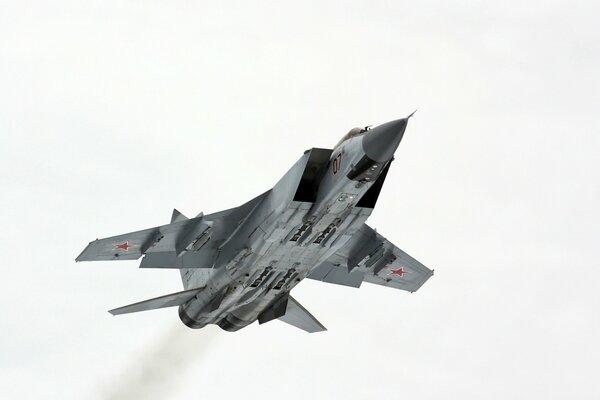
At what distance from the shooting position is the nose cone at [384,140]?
121ft

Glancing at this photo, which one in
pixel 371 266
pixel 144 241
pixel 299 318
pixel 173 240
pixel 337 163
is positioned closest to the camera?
pixel 337 163

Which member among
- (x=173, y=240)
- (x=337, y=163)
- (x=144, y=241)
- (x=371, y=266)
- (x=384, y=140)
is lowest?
(x=144, y=241)

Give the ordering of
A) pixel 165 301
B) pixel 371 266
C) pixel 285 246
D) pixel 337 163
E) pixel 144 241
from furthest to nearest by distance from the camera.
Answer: pixel 371 266 → pixel 165 301 → pixel 144 241 → pixel 285 246 → pixel 337 163

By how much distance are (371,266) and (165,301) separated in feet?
24.2

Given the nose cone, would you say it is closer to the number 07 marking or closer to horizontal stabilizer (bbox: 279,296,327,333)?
the number 07 marking

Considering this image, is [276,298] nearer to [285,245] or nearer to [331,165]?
[285,245]

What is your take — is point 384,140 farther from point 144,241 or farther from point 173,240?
point 144,241

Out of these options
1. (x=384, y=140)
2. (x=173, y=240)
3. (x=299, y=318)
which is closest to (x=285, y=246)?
(x=173, y=240)

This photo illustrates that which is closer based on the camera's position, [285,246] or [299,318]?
[285,246]

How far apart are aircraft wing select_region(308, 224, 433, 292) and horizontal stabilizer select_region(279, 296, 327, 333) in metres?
1.30

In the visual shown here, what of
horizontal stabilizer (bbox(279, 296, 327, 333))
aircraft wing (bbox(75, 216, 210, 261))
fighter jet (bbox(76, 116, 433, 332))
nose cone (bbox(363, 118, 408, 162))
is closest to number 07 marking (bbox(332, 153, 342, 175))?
fighter jet (bbox(76, 116, 433, 332))

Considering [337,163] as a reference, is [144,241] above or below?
below

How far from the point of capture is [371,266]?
4644cm

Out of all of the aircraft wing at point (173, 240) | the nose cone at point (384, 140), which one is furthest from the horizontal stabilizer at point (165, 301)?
the nose cone at point (384, 140)
